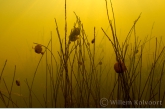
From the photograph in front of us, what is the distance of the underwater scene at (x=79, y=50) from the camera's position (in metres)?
1.49

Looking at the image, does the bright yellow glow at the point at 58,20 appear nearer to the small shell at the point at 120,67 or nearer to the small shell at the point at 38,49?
the small shell at the point at 38,49

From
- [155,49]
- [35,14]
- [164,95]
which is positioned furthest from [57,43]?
[164,95]

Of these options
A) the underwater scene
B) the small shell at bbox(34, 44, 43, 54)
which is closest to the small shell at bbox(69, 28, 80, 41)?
the underwater scene

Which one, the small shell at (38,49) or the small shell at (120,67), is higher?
the small shell at (38,49)

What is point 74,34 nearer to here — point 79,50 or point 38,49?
point 79,50

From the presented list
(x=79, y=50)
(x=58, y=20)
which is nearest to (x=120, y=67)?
(x=79, y=50)

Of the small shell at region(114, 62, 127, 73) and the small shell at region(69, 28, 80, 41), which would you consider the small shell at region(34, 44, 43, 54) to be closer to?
the small shell at region(69, 28, 80, 41)

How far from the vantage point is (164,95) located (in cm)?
148

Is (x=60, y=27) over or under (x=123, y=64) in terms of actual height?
over

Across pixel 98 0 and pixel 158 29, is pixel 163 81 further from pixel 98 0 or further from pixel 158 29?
pixel 98 0

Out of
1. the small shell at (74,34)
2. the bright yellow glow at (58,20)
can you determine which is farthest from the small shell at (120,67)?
the small shell at (74,34)

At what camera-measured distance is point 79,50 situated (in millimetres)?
1495

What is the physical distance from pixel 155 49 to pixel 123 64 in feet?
0.64

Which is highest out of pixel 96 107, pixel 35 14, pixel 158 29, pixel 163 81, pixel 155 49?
pixel 35 14
